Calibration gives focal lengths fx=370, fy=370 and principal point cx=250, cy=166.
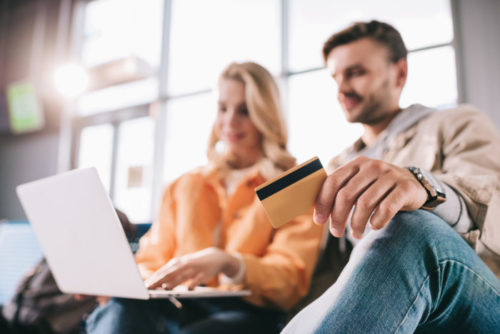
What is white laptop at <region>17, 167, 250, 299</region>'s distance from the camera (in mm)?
555

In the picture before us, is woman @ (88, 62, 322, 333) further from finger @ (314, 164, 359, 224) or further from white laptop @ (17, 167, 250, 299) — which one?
finger @ (314, 164, 359, 224)

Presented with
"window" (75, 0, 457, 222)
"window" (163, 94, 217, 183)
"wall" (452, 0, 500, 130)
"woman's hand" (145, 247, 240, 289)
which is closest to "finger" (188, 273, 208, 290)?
"woman's hand" (145, 247, 240, 289)

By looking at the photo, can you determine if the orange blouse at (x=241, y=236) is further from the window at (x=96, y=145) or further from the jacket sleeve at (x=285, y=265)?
the window at (x=96, y=145)

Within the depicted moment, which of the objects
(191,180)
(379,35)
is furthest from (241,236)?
(379,35)

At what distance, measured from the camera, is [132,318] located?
68 centimetres

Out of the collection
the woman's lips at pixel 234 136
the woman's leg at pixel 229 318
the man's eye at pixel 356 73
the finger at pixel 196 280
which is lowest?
the woman's leg at pixel 229 318

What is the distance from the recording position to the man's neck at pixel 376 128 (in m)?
0.66

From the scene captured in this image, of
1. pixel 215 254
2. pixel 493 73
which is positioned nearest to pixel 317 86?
pixel 215 254

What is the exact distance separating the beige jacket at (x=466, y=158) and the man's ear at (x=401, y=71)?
0.26 feet

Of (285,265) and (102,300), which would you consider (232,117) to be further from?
(102,300)

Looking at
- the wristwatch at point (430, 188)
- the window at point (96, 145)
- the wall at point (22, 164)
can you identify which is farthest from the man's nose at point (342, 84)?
the wall at point (22, 164)

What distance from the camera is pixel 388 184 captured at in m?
0.41

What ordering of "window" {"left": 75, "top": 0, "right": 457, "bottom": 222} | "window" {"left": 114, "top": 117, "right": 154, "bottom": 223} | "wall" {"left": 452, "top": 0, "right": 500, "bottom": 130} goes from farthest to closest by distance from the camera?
"window" {"left": 114, "top": 117, "right": 154, "bottom": 223}, "window" {"left": 75, "top": 0, "right": 457, "bottom": 222}, "wall" {"left": 452, "top": 0, "right": 500, "bottom": 130}

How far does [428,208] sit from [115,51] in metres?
3.26
